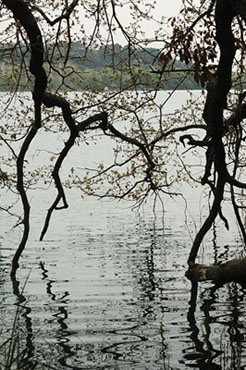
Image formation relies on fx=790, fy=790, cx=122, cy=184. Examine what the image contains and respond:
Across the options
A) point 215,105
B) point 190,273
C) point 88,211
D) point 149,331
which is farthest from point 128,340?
point 88,211

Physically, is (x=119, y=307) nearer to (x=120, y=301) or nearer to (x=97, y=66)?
(x=120, y=301)

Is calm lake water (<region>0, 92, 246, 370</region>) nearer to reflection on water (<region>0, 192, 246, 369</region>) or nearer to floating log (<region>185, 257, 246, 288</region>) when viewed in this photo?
reflection on water (<region>0, 192, 246, 369</region>)

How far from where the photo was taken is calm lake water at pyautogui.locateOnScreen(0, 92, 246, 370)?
9.23 meters

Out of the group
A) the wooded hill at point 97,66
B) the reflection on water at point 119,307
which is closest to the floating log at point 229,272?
the reflection on water at point 119,307

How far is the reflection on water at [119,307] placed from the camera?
919 centimetres

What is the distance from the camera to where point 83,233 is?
74.0 ft

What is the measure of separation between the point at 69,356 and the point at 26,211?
242 cm

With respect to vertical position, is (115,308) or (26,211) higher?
(26,211)

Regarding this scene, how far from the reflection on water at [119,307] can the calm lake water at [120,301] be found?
0.02 meters

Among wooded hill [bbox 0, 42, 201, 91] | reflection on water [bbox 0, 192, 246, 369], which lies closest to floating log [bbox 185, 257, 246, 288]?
reflection on water [bbox 0, 192, 246, 369]

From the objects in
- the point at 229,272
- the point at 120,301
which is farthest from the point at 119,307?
the point at 229,272

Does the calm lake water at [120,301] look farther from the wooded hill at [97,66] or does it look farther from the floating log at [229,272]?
the wooded hill at [97,66]

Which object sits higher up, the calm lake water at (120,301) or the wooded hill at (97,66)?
the wooded hill at (97,66)

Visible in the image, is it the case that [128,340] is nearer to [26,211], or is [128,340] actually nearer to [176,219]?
[26,211]
